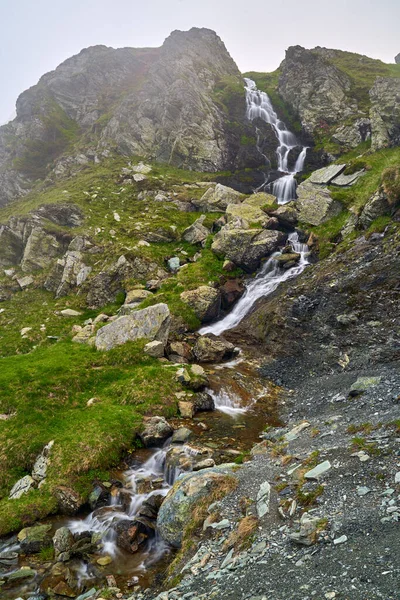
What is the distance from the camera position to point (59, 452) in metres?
17.2

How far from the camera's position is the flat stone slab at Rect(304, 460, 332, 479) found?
11.1 meters

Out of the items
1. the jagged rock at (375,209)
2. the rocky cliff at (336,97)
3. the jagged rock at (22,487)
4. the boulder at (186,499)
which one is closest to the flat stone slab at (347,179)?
the rocky cliff at (336,97)

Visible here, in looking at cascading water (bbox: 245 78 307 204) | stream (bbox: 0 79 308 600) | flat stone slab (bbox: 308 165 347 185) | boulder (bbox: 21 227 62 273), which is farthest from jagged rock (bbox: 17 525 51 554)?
cascading water (bbox: 245 78 307 204)

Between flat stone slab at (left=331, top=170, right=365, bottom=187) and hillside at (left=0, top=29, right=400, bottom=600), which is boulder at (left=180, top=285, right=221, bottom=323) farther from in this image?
flat stone slab at (left=331, top=170, right=365, bottom=187)

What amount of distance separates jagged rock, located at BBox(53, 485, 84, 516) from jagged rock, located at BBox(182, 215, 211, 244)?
37868mm

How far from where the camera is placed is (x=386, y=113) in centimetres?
5225

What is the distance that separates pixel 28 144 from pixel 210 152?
53577 millimetres

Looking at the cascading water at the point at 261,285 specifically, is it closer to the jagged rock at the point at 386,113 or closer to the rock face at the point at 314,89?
the jagged rock at the point at 386,113

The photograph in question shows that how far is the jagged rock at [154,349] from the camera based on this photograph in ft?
88.8

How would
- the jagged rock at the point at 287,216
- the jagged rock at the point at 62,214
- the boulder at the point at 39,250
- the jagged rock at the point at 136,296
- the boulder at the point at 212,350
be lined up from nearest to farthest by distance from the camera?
the boulder at the point at 212,350
the jagged rock at the point at 136,296
the jagged rock at the point at 287,216
the boulder at the point at 39,250
the jagged rock at the point at 62,214

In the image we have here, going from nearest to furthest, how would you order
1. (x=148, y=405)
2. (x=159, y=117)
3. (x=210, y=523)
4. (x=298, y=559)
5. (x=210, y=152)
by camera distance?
(x=298, y=559)
(x=210, y=523)
(x=148, y=405)
(x=210, y=152)
(x=159, y=117)

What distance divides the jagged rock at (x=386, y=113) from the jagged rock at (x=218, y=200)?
2271 centimetres

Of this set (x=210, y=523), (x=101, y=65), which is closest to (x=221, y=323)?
(x=210, y=523)

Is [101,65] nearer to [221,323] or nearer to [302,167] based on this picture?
[302,167]
